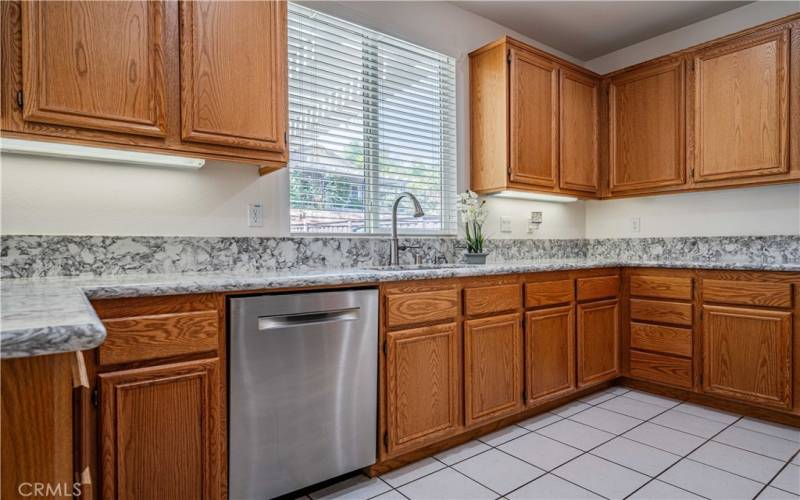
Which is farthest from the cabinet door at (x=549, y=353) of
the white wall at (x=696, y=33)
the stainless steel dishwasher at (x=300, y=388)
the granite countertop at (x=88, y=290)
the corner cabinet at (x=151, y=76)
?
the white wall at (x=696, y=33)

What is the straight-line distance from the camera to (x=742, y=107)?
2910 mm

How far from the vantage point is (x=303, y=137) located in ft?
7.98

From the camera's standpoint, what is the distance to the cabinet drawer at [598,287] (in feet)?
9.57

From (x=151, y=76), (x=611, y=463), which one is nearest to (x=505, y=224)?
(x=611, y=463)

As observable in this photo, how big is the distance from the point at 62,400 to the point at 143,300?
0.84 m

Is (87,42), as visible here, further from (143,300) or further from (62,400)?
(62,400)

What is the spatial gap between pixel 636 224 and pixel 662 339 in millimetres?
1086

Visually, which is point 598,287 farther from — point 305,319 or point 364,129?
point 305,319

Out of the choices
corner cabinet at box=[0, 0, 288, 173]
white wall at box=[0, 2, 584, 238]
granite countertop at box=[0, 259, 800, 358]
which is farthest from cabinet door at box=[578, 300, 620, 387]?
corner cabinet at box=[0, 0, 288, 173]

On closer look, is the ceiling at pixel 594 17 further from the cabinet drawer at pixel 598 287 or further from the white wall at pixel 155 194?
the cabinet drawer at pixel 598 287

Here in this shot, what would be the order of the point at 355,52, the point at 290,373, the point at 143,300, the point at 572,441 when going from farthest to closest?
the point at 355,52 < the point at 572,441 < the point at 290,373 < the point at 143,300

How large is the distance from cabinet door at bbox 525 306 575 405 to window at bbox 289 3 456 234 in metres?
0.86

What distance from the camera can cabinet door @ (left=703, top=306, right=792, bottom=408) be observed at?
256 centimetres

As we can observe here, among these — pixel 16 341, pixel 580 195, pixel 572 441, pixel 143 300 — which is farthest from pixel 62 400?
pixel 580 195
